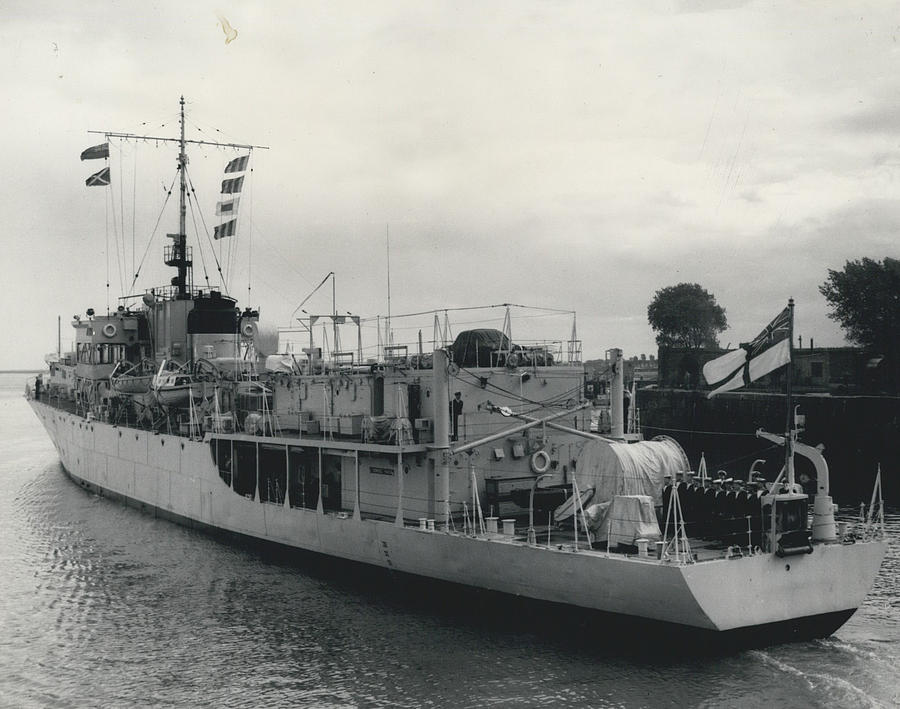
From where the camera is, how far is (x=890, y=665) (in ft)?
53.8

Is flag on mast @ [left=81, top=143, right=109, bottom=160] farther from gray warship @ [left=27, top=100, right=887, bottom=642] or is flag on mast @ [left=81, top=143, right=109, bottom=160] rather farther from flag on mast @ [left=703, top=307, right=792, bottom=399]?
flag on mast @ [left=703, top=307, right=792, bottom=399]

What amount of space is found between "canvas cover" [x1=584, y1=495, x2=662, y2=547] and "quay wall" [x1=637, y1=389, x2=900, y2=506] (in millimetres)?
17612

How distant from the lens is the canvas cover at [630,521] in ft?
57.7

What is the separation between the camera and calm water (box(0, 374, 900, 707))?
15.4 metres

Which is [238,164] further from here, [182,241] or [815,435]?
[815,435]

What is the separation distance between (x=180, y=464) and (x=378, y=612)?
1369 cm

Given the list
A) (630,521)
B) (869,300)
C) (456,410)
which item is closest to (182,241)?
(456,410)

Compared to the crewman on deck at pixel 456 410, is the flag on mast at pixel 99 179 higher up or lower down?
higher up

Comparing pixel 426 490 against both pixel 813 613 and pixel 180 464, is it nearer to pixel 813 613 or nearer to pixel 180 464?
pixel 813 613

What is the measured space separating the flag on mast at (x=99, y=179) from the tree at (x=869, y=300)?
1653 inches

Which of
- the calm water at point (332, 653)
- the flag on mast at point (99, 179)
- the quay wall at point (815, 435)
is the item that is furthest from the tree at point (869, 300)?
the flag on mast at point (99, 179)

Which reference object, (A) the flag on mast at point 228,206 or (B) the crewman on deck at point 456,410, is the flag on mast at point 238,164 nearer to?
(A) the flag on mast at point 228,206

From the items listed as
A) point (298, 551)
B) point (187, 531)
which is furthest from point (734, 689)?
point (187, 531)

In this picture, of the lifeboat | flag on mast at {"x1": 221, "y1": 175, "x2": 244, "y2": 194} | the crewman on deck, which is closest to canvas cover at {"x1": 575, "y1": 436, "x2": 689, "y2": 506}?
the crewman on deck
